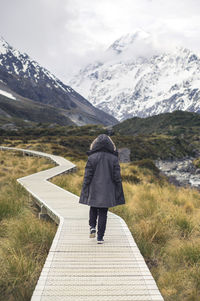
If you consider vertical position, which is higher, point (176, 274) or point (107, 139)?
point (107, 139)

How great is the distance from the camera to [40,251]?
464cm

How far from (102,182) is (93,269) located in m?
1.49

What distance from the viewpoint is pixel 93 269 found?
3.82 metres

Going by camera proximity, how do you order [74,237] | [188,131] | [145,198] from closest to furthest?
[74,237] < [145,198] < [188,131]

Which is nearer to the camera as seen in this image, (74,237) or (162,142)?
(74,237)

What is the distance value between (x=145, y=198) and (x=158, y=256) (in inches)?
137

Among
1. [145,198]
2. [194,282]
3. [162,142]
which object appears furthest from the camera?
[162,142]

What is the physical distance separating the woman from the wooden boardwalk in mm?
414

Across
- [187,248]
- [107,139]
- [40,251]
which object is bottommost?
[40,251]

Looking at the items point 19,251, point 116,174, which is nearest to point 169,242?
point 116,174

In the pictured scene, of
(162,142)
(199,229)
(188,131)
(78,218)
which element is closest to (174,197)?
(199,229)

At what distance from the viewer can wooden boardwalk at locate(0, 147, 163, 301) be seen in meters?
3.18

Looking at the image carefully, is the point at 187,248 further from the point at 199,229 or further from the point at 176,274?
the point at 199,229

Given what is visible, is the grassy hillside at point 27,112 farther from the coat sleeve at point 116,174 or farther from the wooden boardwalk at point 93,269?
the coat sleeve at point 116,174
